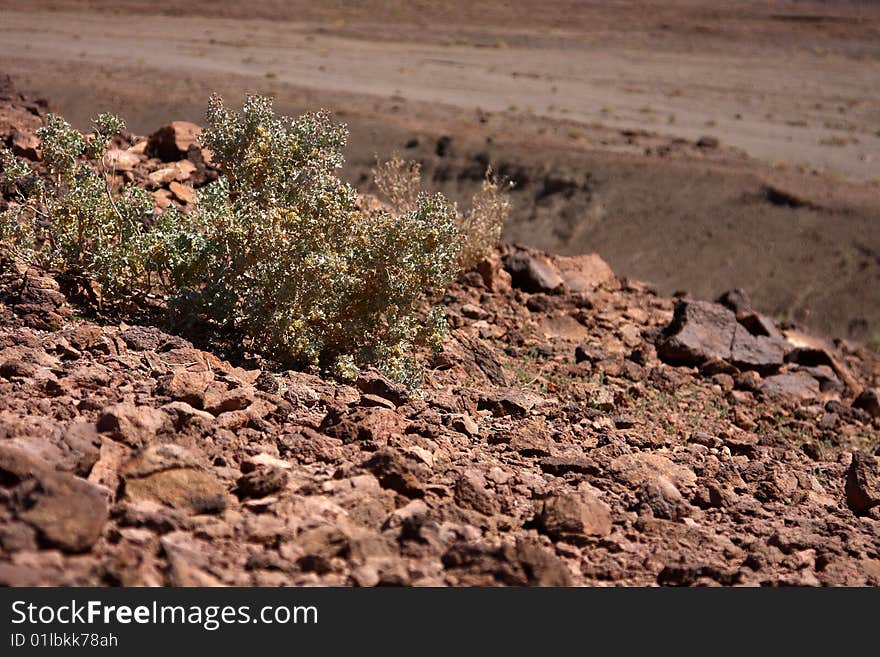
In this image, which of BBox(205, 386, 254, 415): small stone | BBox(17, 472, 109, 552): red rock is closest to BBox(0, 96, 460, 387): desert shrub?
BBox(205, 386, 254, 415): small stone

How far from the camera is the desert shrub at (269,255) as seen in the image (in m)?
5.81

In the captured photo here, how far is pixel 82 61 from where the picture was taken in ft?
82.8

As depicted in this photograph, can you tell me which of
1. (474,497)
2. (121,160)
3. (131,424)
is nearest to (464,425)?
(474,497)

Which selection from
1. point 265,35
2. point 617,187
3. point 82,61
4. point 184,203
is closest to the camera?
point 184,203

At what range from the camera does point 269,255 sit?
578 cm

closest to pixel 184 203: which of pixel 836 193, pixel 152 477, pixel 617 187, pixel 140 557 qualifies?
pixel 152 477

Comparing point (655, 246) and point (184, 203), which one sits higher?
point (655, 246)

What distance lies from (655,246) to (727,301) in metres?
3.62

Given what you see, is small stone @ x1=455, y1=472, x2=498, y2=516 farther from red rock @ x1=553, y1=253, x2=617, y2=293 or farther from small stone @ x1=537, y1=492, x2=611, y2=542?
red rock @ x1=553, y1=253, x2=617, y2=293

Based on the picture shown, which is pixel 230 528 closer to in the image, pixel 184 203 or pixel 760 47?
pixel 184 203

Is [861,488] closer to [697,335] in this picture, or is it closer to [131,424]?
[697,335]

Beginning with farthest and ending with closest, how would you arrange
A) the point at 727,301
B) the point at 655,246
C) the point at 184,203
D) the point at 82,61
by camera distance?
the point at 82,61
the point at 655,246
the point at 727,301
the point at 184,203

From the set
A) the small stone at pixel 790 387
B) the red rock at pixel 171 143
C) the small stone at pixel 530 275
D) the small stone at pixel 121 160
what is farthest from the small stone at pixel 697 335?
the small stone at pixel 121 160

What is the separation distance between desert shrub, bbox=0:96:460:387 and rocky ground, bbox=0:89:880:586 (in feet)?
0.97
